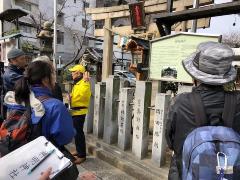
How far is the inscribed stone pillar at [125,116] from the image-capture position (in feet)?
18.1

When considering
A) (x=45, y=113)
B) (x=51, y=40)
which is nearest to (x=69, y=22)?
(x=51, y=40)

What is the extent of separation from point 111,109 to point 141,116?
92 cm

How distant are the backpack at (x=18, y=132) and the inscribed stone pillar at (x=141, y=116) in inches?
107

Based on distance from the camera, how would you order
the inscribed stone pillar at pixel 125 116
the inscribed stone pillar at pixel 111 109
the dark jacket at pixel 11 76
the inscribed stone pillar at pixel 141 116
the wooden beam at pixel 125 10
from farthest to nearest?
the wooden beam at pixel 125 10 → the inscribed stone pillar at pixel 111 109 → the inscribed stone pillar at pixel 125 116 → the inscribed stone pillar at pixel 141 116 → the dark jacket at pixel 11 76

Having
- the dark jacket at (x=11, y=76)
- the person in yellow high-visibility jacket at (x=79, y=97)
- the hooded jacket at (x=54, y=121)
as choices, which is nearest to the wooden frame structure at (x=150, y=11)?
the person in yellow high-visibility jacket at (x=79, y=97)

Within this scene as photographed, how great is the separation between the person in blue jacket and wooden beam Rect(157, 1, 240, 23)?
285 cm

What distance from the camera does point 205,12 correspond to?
4.68 m

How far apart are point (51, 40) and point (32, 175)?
9255 millimetres

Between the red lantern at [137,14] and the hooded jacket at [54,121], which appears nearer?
the hooded jacket at [54,121]

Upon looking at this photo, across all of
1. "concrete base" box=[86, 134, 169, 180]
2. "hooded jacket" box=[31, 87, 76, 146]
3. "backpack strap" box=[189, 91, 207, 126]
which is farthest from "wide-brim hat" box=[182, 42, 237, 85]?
"concrete base" box=[86, 134, 169, 180]

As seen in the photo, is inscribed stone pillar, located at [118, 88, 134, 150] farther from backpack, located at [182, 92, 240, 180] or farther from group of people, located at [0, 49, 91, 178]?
backpack, located at [182, 92, 240, 180]

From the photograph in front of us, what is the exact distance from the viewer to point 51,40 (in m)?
11.1

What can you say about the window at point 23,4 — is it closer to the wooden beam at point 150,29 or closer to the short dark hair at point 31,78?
the wooden beam at point 150,29

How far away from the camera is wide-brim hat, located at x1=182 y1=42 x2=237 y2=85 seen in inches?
82.0
